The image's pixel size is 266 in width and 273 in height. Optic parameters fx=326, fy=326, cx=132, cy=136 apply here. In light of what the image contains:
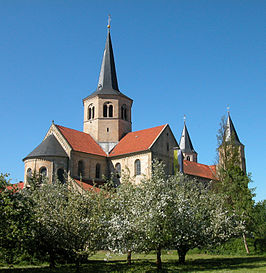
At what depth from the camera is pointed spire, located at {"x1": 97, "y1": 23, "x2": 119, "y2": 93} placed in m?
50.2

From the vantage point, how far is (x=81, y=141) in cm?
4462

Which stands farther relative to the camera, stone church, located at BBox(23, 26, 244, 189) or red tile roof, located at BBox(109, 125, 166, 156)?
red tile roof, located at BBox(109, 125, 166, 156)

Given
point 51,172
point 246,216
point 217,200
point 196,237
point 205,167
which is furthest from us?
point 205,167

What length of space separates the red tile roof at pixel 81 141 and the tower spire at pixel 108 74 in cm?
789

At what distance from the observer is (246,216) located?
32062mm

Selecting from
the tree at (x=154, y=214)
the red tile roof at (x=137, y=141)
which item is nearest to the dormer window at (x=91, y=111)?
the red tile roof at (x=137, y=141)

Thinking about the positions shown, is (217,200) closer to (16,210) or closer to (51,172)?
(16,210)

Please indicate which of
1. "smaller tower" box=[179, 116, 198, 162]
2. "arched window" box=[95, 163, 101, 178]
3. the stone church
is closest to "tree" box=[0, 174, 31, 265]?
the stone church

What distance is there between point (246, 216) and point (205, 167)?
3258cm

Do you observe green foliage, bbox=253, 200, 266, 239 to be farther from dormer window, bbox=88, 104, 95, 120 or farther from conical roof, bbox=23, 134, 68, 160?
dormer window, bbox=88, 104, 95, 120

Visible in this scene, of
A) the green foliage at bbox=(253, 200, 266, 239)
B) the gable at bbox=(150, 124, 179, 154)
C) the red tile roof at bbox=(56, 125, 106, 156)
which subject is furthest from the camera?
the red tile roof at bbox=(56, 125, 106, 156)

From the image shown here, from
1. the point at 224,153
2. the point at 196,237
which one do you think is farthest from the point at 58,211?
the point at 224,153

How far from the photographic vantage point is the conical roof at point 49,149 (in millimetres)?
40375

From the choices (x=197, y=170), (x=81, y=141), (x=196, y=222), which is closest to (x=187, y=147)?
(x=197, y=170)
